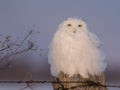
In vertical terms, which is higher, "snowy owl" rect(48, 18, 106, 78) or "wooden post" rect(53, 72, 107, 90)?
"snowy owl" rect(48, 18, 106, 78)

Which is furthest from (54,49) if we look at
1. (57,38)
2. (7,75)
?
(7,75)

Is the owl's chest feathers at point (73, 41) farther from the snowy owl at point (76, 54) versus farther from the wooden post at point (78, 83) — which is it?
the wooden post at point (78, 83)

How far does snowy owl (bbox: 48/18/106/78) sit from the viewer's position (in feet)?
3.61

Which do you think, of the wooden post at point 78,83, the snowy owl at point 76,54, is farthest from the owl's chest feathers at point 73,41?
the wooden post at point 78,83

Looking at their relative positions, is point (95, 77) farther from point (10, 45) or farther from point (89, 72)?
point (10, 45)

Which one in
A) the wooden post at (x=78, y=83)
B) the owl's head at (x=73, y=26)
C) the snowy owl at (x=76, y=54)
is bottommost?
the wooden post at (x=78, y=83)

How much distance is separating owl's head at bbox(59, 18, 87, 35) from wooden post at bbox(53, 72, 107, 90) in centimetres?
21

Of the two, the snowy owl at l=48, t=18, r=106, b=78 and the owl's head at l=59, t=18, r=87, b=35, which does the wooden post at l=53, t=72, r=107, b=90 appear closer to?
the snowy owl at l=48, t=18, r=106, b=78

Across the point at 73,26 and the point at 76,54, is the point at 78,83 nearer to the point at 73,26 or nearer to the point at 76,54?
the point at 76,54

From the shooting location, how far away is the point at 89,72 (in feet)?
3.61

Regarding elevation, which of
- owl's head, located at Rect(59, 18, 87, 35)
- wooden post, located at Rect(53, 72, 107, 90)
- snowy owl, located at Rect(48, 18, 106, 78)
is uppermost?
owl's head, located at Rect(59, 18, 87, 35)

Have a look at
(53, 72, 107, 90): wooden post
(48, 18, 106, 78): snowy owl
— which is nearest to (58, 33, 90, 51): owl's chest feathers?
(48, 18, 106, 78): snowy owl

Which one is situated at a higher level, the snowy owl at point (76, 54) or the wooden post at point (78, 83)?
the snowy owl at point (76, 54)

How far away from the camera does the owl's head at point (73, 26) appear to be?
1.20 meters
